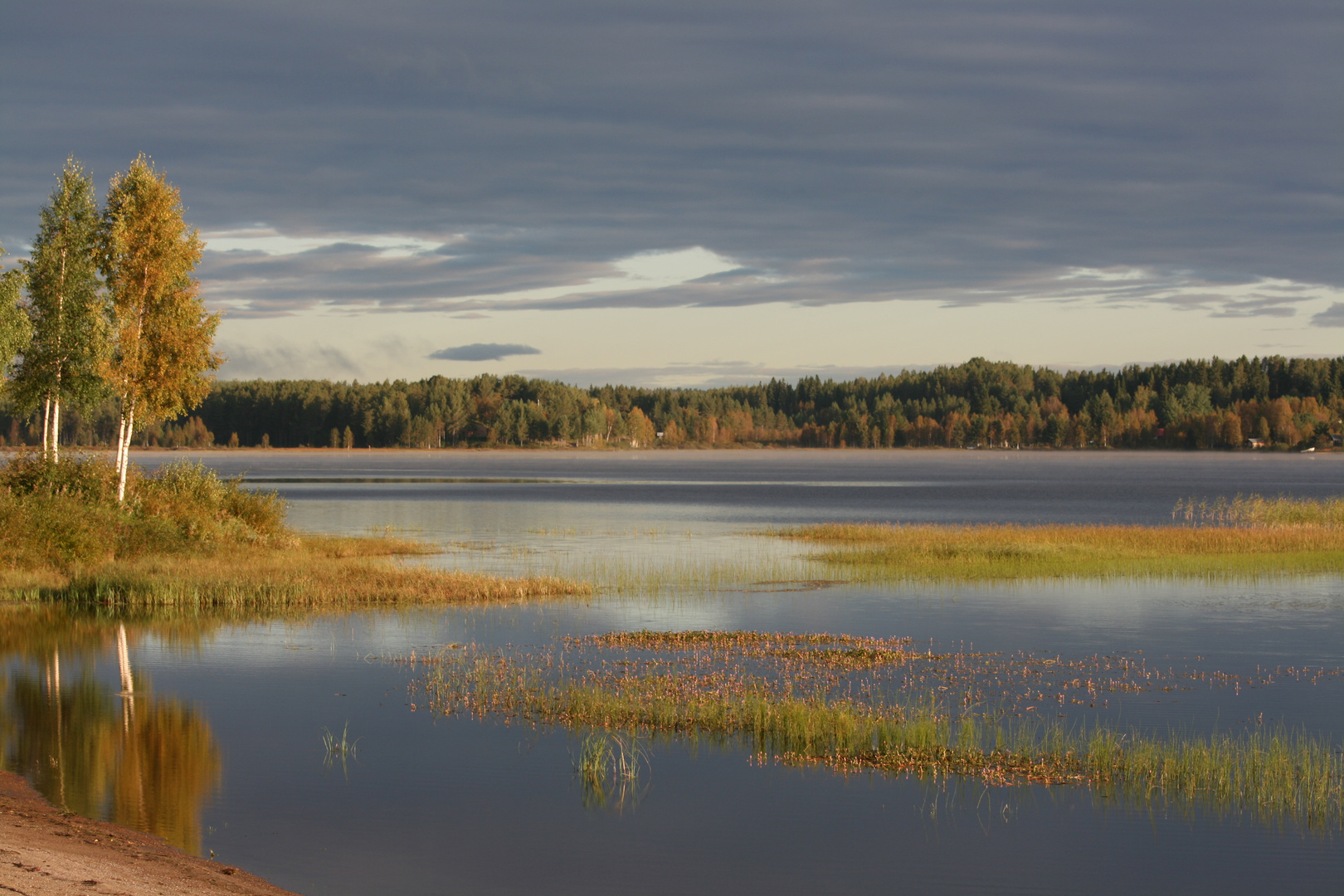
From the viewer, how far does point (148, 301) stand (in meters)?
49.6

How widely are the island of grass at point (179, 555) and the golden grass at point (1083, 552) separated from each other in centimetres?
1489

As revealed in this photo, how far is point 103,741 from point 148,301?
33.1 m

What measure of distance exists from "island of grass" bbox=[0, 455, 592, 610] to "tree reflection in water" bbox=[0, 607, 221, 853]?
6.28m

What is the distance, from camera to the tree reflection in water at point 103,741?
16969 mm

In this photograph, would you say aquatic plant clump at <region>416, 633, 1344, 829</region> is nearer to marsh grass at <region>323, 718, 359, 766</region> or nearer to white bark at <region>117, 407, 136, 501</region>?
marsh grass at <region>323, 718, 359, 766</region>

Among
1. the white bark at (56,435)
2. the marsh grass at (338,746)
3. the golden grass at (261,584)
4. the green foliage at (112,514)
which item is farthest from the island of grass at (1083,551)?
the white bark at (56,435)

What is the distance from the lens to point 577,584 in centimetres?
4081

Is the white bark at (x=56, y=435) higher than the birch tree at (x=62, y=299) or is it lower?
lower

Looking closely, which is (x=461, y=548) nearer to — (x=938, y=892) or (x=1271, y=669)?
(x=1271, y=669)

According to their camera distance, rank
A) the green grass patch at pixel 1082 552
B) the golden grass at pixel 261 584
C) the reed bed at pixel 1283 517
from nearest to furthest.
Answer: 1. the golden grass at pixel 261 584
2. the green grass patch at pixel 1082 552
3. the reed bed at pixel 1283 517

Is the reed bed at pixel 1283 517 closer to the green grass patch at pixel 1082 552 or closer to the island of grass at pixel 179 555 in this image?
the green grass patch at pixel 1082 552

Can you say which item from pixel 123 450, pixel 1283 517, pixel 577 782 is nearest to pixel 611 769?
pixel 577 782

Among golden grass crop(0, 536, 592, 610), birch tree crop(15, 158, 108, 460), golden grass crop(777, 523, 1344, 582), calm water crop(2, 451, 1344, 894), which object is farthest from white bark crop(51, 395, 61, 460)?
golden grass crop(777, 523, 1344, 582)

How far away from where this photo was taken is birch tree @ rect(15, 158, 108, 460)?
52531mm
